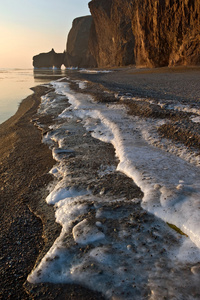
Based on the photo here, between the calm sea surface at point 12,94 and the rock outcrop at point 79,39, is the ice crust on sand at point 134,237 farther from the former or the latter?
the rock outcrop at point 79,39

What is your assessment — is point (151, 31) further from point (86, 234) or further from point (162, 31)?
point (86, 234)

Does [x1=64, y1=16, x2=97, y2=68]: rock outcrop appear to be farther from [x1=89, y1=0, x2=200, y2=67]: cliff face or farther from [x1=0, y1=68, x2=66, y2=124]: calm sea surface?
[x1=0, y1=68, x2=66, y2=124]: calm sea surface

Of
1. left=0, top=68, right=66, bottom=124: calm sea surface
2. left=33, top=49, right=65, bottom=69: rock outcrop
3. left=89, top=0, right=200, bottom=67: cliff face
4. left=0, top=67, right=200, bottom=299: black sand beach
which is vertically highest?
left=33, top=49, right=65, bottom=69: rock outcrop

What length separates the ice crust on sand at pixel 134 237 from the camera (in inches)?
56.4

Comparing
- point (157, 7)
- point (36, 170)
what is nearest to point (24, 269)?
point (36, 170)

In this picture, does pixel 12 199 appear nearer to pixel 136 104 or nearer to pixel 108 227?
pixel 108 227

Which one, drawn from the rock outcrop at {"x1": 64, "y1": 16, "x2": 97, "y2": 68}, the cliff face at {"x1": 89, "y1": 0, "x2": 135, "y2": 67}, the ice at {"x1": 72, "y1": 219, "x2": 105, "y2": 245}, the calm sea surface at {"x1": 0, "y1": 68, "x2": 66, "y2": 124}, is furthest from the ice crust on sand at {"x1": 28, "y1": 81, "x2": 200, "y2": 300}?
the rock outcrop at {"x1": 64, "y1": 16, "x2": 97, "y2": 68}

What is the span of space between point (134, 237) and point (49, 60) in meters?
124

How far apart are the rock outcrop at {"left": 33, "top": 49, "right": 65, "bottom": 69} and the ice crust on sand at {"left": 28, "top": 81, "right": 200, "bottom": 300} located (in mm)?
114544

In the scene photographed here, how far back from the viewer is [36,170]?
332 cm

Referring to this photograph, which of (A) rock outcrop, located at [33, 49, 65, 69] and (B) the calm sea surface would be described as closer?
(B) the calm sea surface

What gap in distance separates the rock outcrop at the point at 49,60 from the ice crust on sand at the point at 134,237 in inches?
4510

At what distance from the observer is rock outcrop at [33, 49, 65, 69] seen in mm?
107812

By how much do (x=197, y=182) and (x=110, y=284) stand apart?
147 cm
